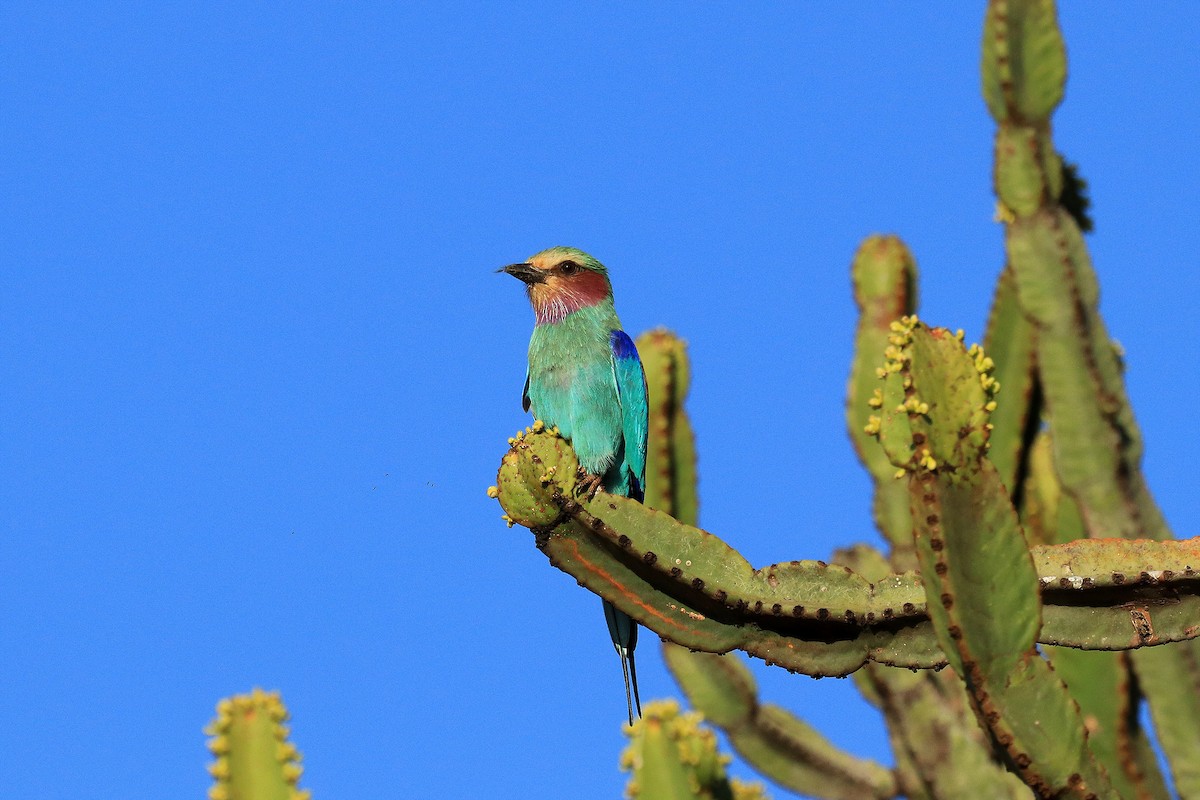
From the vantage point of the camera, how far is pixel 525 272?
7660 mm

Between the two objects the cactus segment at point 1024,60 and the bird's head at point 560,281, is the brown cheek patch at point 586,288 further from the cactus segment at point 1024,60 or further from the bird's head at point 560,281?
the cactus segment at point 1024,60

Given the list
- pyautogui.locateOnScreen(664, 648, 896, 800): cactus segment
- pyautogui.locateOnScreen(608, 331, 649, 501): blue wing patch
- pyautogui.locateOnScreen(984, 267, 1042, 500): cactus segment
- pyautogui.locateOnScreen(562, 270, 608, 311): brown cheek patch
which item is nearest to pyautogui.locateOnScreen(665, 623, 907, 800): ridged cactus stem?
pyautogui.locateOnScreen(664, 648, 896, 800): cactus segment

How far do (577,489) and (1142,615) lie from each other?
1.96 m

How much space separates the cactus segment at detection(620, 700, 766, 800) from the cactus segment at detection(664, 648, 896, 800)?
2.95 metres

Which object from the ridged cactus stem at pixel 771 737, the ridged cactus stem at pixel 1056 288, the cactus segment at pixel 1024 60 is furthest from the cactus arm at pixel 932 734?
the cactus segment at pixel 1024 60

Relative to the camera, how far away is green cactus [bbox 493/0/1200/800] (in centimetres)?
430

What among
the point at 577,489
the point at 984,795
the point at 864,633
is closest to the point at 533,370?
the point at 577,489

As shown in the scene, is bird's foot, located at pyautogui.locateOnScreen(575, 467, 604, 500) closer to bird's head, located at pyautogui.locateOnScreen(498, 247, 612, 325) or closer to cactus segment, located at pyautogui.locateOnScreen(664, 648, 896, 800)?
bird's head, located at pyautogui.locateOnScreen(498, 247, 612, 325)

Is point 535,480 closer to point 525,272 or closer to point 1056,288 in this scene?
point 525,272

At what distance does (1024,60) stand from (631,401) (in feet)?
12.6

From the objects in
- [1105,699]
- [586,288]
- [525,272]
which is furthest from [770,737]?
[525,272]

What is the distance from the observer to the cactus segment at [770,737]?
31.2 ft

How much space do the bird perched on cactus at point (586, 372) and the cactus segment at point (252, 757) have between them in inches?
57.2

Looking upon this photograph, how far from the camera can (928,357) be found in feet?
13.7
